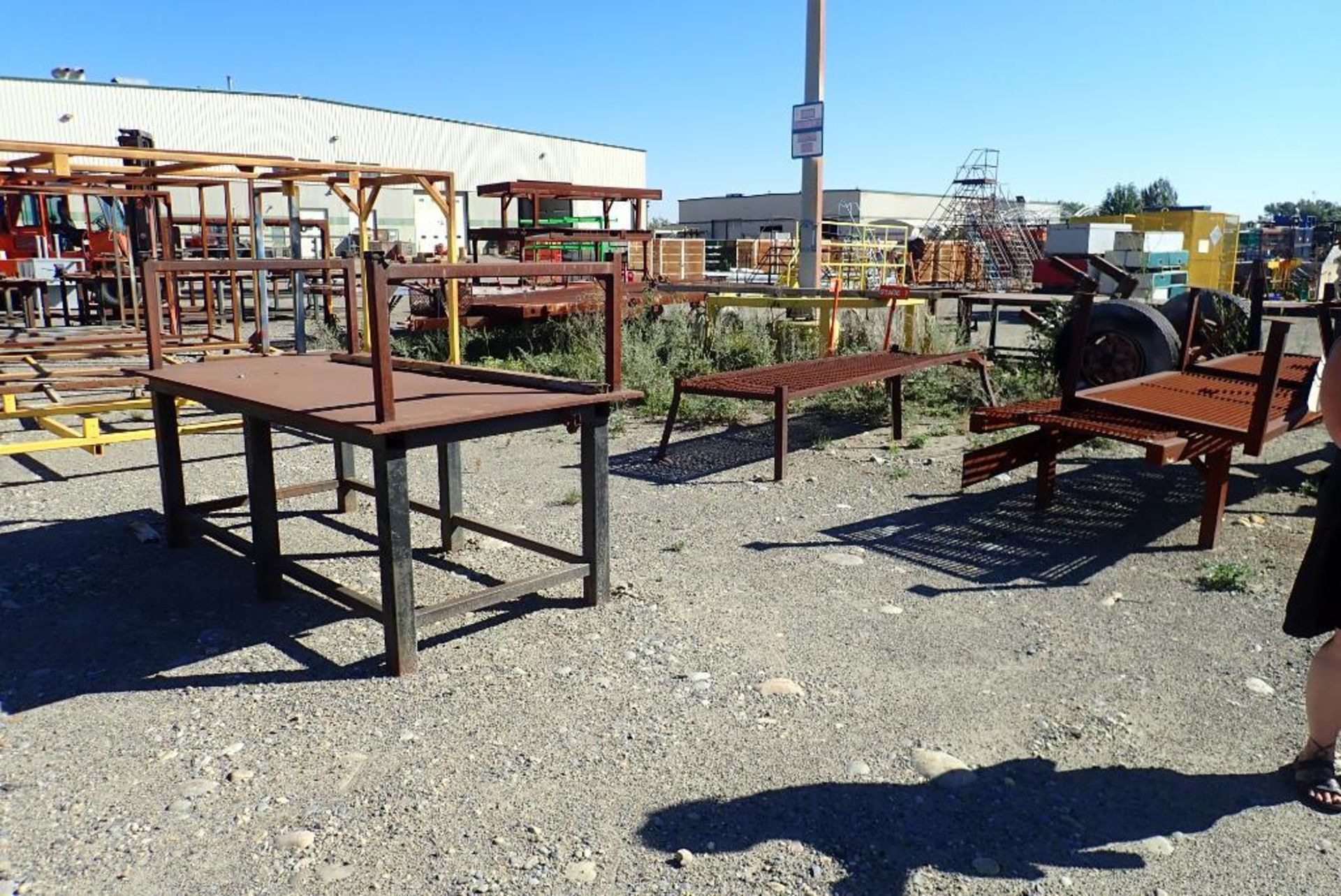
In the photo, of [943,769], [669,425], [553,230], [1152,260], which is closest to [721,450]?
[669,425]

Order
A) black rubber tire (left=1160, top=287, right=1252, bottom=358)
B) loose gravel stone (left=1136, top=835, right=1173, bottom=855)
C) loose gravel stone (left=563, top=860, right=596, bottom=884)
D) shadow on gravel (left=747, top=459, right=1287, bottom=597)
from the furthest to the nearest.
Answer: black rubber tire (left=1160, top=287, right=1252, bottom=358), shadow on gravel (left=747, top=459, right=1287, bottom=597), loose gravel stone (left=1136, top=835, right=1173, bottom=855), loose gravel stone (left=563, top=860, right=596, bottom=884)

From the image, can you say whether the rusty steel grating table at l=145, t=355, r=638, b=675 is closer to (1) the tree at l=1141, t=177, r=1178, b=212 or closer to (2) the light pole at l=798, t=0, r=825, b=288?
(2) the light pole at l=798, t=0, r=825, b=288

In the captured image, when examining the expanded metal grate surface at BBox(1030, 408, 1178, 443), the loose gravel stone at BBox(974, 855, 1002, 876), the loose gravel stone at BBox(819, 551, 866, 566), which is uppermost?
the expanded metal grate surface at BBox(1030, 408, 1178, 443)

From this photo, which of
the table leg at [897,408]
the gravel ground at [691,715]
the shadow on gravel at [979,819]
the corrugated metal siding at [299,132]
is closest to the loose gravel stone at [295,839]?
the gravel ground at [691,715]

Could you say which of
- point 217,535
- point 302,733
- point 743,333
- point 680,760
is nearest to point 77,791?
point 302,733

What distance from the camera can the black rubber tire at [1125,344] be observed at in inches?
306

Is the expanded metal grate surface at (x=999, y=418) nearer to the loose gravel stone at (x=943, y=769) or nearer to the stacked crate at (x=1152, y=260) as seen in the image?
the loose gravel stone at (x=943, y=769)

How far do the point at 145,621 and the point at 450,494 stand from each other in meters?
1.45

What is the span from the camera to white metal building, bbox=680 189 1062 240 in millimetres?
58594

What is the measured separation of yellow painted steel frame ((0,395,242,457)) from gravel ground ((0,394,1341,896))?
986mm

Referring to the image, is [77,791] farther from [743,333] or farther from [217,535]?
[743,333]

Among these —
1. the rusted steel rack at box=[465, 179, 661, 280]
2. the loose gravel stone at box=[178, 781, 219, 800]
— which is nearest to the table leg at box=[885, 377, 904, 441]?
the loose gravel stone at box=[178, 781, 219, 800]

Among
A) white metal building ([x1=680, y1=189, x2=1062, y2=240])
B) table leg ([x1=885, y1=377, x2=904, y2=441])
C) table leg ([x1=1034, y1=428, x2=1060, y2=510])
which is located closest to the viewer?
table leg ([x1=1034, y1=428, x2=1060, y2=510])

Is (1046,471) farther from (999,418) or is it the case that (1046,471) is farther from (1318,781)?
(1318,781)
